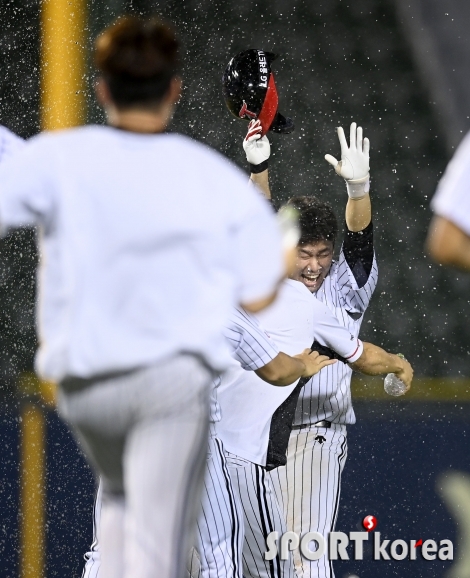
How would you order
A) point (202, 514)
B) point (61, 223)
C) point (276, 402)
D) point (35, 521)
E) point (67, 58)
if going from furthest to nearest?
point (67, 58) < point (35, 521) < point (276, 402) < point (202, 514) < point (61, 223)

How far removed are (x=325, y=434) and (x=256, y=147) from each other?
0.74 metres

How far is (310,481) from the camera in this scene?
2717 mm

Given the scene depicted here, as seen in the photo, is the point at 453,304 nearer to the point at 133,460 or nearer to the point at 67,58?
the point at 67,58

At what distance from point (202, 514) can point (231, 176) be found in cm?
105

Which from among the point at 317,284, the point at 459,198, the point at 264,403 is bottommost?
the point at 459,198

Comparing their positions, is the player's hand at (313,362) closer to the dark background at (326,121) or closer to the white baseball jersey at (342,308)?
the white baseball jersey at (342,308)

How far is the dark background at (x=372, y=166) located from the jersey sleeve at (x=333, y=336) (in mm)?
1113

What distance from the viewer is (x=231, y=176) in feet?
4.59

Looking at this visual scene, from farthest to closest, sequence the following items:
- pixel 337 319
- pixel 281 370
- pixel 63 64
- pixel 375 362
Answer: pixel 63 64, pixel 337 319, pixel 375 362, pixel 281 370

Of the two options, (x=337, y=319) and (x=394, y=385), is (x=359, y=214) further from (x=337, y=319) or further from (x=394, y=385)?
(x=394, y=385)

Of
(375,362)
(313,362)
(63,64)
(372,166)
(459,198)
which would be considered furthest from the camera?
(372,166)

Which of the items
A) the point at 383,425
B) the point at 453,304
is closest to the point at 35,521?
the point at 383,425

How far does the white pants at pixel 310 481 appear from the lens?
8.89ft

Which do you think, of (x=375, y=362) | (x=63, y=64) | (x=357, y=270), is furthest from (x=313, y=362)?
(x=63, y=64)
